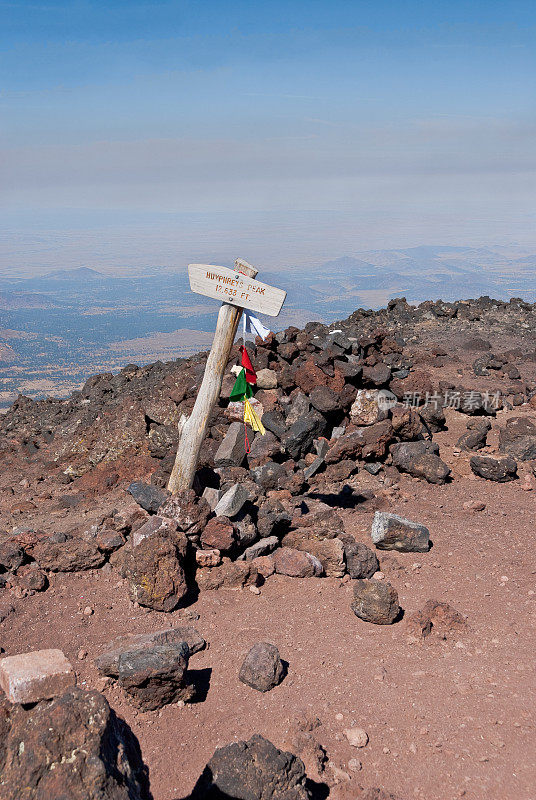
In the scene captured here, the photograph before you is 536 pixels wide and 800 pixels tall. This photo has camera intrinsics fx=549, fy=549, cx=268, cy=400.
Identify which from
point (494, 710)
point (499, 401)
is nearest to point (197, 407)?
point (494, 710)

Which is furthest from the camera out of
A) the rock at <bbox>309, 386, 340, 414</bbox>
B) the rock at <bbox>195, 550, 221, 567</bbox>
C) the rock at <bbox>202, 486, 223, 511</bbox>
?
the rock at <bbox>309, 386, 340, 414</bbox>

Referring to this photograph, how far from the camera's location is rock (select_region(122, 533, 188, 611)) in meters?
6.85

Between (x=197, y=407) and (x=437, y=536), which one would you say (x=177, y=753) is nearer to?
(x=197, y=407)

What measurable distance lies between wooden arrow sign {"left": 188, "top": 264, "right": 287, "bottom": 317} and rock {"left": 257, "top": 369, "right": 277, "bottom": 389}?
5.47 m

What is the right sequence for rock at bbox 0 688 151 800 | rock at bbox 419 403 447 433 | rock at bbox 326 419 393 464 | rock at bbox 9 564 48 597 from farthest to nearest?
rock at bbox 419 403 447 433 → rock at bbox 326 419 393 464 → rock at bbox 9 564 48 597 → rock at bbox 0 688 151 800

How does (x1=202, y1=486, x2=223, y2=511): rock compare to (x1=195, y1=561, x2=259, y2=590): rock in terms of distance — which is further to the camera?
(x1=202, y1=486, x2=223, y2=511): rock

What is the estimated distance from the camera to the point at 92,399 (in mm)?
19156

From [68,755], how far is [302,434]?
8.03 m

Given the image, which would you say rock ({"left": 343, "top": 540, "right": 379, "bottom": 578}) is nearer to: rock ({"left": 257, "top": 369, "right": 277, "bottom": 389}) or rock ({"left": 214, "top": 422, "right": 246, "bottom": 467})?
rock ({"left": 214, "top": 422, "right": 246, "bottom": 467})

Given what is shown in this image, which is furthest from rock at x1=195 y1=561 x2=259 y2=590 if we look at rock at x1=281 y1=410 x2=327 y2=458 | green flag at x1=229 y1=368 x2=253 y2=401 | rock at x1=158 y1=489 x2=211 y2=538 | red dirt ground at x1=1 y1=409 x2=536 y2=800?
rock at x1=281 y1=410 x2=327 y2=458

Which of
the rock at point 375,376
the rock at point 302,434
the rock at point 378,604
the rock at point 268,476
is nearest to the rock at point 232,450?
the rock at point 268,476

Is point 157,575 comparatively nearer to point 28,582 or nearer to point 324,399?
point 28,582

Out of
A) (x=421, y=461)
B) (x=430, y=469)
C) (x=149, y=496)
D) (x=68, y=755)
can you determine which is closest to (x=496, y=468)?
(x=430, y=469)

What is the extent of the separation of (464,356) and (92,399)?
13.1 m
